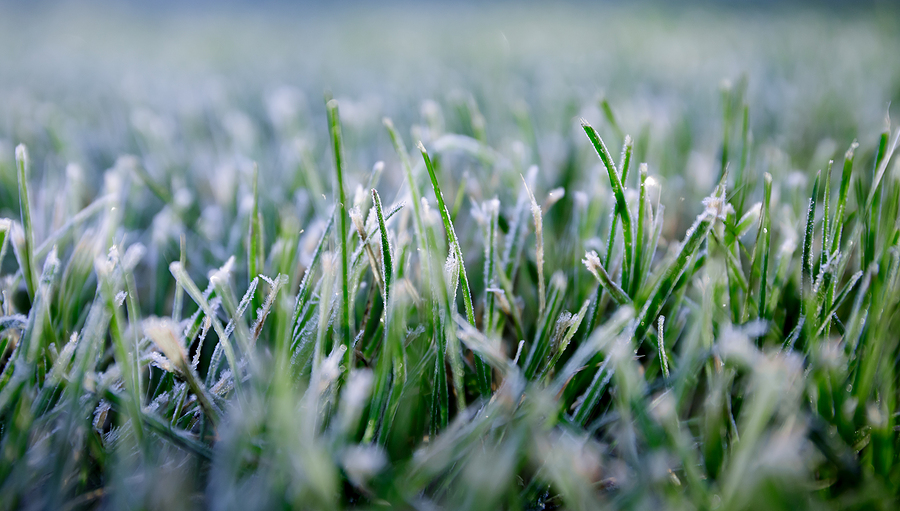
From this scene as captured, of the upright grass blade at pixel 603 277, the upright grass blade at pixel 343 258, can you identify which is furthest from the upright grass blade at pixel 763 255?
the upright grass blade at pixel 343 258

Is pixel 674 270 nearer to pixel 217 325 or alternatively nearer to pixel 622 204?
pixel 622 204

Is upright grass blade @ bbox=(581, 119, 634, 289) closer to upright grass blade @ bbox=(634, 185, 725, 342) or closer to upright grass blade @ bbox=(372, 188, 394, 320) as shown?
upright grass blade @ bbox=(634, 185, 725, 342)

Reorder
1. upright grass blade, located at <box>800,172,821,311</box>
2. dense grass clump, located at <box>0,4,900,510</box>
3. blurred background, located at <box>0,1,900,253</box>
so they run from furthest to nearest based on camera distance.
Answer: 1. blurred background, located at <box>0,1,900,253</box>
2. upright grass blade, located at <box>800,172,821,311</box>
3. dense grass clump, located at <box>0,4,900,510</box>

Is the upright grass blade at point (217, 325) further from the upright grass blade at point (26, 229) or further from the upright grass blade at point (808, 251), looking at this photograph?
the upright grass blade at point (808, 251)

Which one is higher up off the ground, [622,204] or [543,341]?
[622,204]

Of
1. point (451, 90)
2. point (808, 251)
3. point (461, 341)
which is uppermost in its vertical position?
point (451, 90)

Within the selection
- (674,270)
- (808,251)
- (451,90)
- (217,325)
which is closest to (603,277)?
(674,270)

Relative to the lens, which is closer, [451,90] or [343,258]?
[343,258]

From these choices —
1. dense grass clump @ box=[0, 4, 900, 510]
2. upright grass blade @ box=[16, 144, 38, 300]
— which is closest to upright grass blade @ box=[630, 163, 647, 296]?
dense grass clump @ box=[0, 4, 900, 510]
